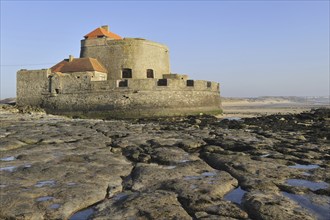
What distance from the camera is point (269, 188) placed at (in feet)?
14.8

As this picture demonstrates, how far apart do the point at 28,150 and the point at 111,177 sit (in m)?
2.98

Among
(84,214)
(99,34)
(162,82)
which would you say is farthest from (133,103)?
(84,214)

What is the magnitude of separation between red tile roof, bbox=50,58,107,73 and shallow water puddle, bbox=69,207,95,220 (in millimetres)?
23009

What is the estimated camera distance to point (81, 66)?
26578 mm

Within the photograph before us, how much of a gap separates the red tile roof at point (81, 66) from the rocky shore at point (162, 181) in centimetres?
1877

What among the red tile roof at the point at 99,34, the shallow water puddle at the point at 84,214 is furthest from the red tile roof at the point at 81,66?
the shallow water puddle at the point at 84,214

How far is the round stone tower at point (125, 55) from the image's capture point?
27.0 m

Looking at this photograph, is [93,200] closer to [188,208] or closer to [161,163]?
[188,208]

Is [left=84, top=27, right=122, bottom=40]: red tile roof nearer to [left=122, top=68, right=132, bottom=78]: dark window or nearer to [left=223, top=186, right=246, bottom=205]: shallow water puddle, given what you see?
[left=122, top=68, right=132, bottom=78]: dark window

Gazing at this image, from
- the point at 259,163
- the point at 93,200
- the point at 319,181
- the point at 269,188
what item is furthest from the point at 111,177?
the point at 319,181

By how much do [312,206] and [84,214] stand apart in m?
2.71

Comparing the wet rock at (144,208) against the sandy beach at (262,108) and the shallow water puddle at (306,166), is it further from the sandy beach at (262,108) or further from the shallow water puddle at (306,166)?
the sandy beach at (262,108)

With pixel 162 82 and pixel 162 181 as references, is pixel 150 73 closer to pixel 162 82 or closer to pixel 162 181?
pixel 162 82

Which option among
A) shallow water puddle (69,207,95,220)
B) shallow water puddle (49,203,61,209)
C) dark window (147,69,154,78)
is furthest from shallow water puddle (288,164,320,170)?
dark window (147,69,154,78)
